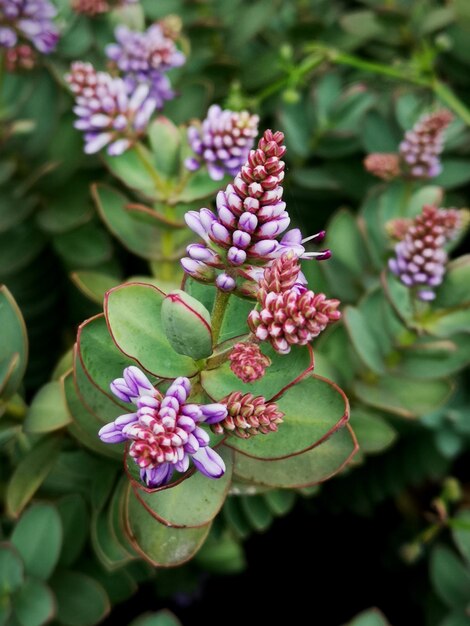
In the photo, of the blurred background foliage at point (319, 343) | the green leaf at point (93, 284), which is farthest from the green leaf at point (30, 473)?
the green leaf at point (93, 284)

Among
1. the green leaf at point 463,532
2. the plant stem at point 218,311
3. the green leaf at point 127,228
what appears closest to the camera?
the plant stem at point 218,311

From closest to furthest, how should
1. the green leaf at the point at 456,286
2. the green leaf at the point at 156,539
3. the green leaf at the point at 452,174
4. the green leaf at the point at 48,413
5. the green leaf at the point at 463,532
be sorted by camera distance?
1. the green leaf at the point at 156,539
2. the green leaf at the point at 48,413
3. the green leaf at the point at 456,286
4. the green leaf at the point at 463,532
5. the green leaf at the point at 452,174

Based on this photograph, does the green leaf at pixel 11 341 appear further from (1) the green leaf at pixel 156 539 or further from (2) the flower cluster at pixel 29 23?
(2) the flower cluster at pixel 29 23

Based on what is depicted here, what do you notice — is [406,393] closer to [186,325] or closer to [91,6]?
[186,325]

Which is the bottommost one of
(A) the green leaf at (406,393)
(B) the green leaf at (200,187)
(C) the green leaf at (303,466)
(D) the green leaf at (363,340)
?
(A) the green leaf at (406,393)

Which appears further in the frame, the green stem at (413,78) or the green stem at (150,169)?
the green stem at (413,78)

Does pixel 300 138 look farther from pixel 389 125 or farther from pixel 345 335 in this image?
pixel 345 335

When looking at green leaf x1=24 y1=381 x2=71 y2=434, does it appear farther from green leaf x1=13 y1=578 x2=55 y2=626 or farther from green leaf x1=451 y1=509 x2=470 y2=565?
green leaf x1=451 y1=509 x2=470 y2=565

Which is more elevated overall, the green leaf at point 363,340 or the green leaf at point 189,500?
the green leaf at point 189,500
